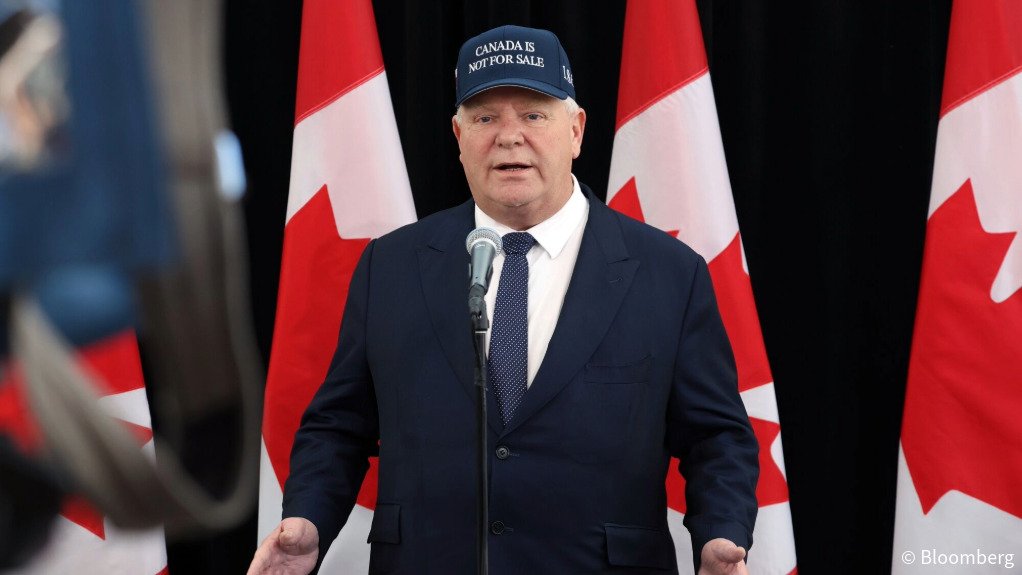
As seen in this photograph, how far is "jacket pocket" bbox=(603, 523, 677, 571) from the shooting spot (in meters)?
1.95

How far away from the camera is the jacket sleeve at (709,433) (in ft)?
6.39

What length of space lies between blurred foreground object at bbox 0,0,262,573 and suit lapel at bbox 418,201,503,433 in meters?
1.58

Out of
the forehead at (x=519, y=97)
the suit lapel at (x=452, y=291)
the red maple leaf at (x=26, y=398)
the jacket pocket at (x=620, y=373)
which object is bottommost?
the jacket pocket at (x=620, y=373)

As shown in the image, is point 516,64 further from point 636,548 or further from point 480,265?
point 636,548

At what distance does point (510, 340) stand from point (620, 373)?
8.5 inches

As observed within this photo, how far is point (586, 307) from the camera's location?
2078 mm

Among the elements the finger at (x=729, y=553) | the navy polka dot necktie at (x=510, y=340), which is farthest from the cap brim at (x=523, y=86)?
the finger at (x=729, y=553)

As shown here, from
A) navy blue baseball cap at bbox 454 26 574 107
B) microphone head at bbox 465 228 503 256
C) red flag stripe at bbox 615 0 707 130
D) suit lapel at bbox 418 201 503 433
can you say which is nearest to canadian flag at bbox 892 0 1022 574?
red flag stripe at bbox 615 0 707 130

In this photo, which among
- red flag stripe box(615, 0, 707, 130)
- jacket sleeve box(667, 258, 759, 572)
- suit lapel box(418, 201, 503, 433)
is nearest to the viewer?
jacket sleeve box(667, 258, 759, 572)

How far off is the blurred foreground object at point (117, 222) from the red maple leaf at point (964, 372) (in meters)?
2.38

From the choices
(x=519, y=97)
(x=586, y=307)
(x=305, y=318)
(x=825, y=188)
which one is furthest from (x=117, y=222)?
(x=825, y=188)

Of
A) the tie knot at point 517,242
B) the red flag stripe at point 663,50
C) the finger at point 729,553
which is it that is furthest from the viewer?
the red flag stripe at point 663,50

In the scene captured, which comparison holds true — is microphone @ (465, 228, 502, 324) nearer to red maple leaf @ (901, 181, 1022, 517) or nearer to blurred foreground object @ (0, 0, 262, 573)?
blurred foreground object @ (0, 0, 262, 573)

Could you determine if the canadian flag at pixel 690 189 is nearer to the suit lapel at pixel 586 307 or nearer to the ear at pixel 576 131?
the ear at pixel 576 131
